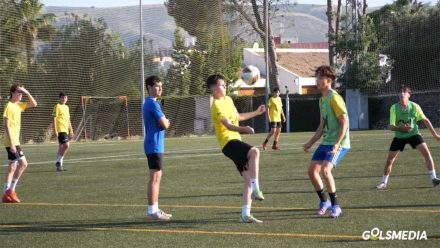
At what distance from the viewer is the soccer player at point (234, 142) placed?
32.7 feet

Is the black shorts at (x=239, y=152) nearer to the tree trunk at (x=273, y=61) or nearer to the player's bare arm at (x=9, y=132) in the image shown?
the player's bare arm at (x=9, y=132)

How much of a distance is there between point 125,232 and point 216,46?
3911 cm

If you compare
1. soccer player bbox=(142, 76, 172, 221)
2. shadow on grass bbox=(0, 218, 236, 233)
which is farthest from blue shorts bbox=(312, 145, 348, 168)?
soccer player bbox=(142, 76, 172, 221)

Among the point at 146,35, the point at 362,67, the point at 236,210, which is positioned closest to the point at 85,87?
the point at 146,35

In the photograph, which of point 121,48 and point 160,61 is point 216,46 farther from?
point 121,48

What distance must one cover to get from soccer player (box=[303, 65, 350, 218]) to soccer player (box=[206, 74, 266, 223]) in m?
0.85

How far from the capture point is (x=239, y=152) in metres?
10.1

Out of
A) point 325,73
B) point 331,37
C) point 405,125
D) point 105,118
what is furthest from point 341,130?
point 331,37

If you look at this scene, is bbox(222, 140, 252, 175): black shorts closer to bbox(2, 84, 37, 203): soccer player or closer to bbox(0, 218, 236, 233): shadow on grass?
bbox(0, 218, 236, 233): shadow on grass

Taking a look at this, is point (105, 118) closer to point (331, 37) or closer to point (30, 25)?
point (30, 25)

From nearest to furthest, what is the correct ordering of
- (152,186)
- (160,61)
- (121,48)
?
(152,186) < (121,48) < (160,61)

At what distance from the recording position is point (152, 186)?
10508 millimetres

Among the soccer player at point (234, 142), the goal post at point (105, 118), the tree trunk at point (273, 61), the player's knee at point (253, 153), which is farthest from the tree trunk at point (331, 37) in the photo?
the player's knee at point (253, 153)

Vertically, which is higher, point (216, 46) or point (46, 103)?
point (216, 46)
